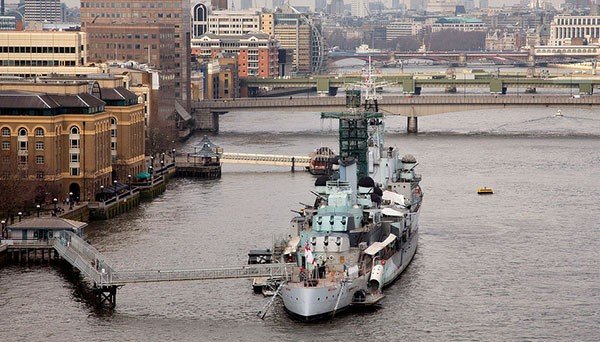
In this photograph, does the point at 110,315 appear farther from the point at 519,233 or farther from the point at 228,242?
the point at 519,233

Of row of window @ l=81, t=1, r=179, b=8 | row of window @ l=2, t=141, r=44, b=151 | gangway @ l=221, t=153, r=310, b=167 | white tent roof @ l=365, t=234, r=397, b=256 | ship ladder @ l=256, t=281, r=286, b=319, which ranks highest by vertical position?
row of window @ l=81, t=1, r=179, b=8

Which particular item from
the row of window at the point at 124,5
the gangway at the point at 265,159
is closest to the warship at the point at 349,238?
the gangway at the point at 265,159

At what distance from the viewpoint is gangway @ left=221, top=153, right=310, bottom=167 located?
57.3m

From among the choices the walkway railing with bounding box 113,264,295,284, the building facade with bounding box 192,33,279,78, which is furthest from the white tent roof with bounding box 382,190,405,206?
the building facade with bounding box 192,33,279,78

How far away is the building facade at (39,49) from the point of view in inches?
2406

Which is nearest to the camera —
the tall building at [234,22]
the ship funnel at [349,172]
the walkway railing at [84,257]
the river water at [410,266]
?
the river water at [410,266]

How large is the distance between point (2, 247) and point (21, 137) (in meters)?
8.83

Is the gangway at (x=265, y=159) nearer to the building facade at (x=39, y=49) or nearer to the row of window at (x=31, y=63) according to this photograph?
the row of window at (x=31, y=63)

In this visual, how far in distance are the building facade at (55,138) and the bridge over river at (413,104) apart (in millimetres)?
29657

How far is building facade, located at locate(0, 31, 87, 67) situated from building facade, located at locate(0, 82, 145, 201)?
1381cm

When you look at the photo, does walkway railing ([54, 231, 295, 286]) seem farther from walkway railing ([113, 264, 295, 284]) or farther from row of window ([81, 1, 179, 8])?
row of window ([81, 1, 179, 8])

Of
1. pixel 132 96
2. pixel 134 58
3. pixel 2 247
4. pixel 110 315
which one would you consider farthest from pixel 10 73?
pixel 110 315

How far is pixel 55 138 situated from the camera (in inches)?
1750

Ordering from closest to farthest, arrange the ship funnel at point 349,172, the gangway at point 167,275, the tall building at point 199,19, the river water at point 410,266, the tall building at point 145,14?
1. the river water at point 410,266
2. the gangway at point 167,275
3. the ship funnel at point 349,172
4. the tall building at point 145,14
5. the tall building at point 199,19
